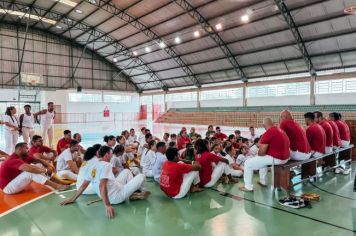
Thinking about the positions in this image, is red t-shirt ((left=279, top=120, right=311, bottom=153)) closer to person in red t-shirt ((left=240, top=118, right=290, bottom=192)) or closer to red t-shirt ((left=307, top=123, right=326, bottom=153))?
person in red t-shirt ((left=240, top=118, right=290, bottom=192))

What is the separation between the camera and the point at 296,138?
5527 mm

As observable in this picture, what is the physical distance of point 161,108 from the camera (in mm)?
36594

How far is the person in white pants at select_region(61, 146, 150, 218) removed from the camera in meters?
4.27

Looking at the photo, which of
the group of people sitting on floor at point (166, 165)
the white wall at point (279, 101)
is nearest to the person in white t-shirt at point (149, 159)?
the group of people sitting on floor at point (166, 165)

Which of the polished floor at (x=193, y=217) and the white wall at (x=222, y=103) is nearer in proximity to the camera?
the polished floor at (x=193, y=217)

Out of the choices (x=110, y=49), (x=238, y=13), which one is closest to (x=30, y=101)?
(x=110, y=49)

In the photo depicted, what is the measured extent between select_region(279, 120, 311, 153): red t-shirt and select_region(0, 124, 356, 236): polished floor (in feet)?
→ 3.25

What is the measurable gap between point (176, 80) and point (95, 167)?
27905 mm

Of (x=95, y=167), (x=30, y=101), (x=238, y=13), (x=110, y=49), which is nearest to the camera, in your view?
(x=95, y=167)

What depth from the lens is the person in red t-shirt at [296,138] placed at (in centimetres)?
551

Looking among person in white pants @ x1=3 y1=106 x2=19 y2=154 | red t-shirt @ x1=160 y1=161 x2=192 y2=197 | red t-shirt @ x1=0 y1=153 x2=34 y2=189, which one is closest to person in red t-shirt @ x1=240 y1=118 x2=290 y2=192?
red t-shirt @ x1=160 y1=161 x2=192 y2=197

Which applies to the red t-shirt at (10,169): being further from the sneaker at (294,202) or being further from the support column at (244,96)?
the support column at (244,96)

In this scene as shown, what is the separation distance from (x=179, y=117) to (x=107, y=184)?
27396 millimetres

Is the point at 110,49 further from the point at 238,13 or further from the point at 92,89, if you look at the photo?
the point at 238,13
